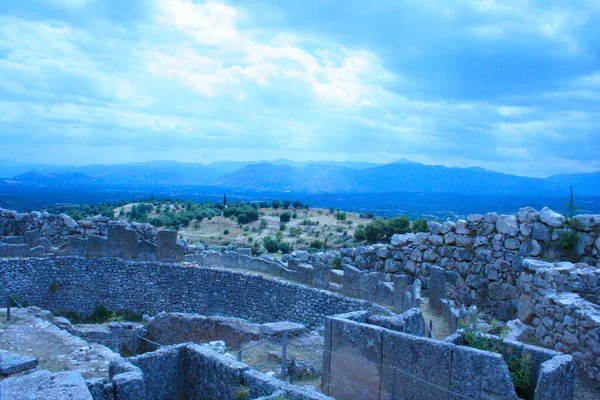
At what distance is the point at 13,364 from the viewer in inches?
281

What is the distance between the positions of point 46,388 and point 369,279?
10.5 meters

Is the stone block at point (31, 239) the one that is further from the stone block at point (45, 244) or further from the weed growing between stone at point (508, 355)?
the weed growing between stone at point (508, 355)

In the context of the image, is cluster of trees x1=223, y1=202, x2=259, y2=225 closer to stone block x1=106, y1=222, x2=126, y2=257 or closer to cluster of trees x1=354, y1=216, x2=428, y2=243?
cluster of trees x1=354, y1=216, x2=428, y2=243

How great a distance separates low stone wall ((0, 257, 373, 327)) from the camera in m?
16.0

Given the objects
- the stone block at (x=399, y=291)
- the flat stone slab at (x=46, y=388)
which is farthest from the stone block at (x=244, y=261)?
the flat stone slab at (x=46, y=388)

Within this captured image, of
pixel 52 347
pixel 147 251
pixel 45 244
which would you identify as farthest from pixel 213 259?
pixel 52 347

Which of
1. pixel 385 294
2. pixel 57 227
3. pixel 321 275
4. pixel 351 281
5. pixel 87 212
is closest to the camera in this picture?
pixel 385 294

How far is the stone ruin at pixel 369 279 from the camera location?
9.76 m

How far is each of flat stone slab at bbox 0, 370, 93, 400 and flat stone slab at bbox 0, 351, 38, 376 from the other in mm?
2989

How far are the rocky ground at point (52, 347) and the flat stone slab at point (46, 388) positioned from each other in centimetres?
455

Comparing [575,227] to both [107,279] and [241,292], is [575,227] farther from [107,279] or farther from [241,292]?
[107,279]

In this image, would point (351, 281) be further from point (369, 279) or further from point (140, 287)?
point (140, 287)

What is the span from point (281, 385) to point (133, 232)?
45.2 ft

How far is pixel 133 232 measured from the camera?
17.9 metres
